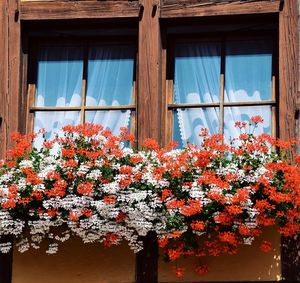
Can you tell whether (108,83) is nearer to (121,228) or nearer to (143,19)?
(143,19)

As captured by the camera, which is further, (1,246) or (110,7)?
(110,7)

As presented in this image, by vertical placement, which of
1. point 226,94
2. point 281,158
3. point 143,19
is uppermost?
point 143,19

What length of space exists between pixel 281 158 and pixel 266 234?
26.3 inches

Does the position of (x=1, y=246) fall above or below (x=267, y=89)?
below

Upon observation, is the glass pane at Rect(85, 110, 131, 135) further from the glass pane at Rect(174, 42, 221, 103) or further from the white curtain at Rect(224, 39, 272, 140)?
the white curtain at Rect(224, 39, 272, 140)

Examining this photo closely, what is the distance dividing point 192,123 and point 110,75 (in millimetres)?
948

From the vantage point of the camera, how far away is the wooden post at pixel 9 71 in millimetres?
10570

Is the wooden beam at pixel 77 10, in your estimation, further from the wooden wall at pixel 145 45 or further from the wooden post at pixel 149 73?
the wooden post at pixel 149 73

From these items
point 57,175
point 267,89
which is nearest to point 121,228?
point 57,175

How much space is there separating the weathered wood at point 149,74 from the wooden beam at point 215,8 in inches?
5.3

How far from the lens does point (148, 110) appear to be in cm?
1046

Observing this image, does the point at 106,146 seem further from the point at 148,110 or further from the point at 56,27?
the point at 56,27

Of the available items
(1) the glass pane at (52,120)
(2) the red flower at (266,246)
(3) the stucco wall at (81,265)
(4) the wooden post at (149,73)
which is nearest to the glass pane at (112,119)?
(1) the glass pane at (52,120)

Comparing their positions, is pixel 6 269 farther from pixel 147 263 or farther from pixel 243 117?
pixel 243 117
